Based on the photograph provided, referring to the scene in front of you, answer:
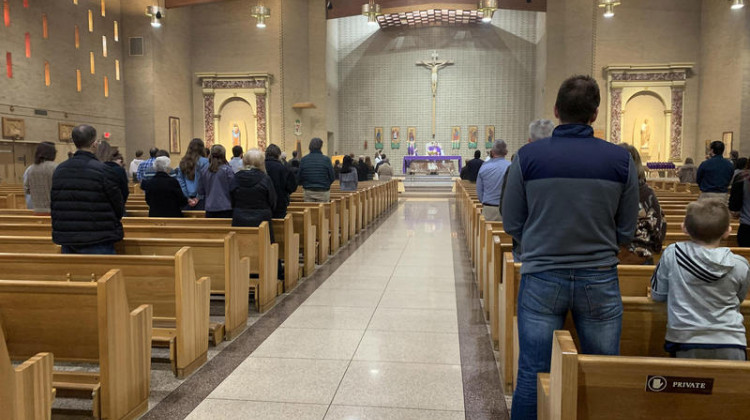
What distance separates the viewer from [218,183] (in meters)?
5.79

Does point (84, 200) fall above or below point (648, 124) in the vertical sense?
below

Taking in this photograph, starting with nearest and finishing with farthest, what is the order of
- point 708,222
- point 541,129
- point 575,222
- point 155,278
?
point 575,222
point 708,222
point 541,129
point 155,278

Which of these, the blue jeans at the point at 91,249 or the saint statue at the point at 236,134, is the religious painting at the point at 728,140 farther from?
the blue jeans at the point at 91,249

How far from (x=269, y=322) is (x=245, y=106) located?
18.3 m

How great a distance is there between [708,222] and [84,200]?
3484 millimetres

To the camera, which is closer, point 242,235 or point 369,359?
point 369,359

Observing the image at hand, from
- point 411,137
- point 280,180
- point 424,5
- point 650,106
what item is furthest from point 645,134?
point 280,180

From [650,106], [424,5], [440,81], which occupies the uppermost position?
[424,5]

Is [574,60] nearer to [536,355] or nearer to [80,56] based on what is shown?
[80,56]

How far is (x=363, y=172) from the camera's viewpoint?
17312 millimetres

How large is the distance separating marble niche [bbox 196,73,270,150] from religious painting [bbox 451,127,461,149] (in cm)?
901

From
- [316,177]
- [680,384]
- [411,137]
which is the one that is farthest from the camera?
[411,137]

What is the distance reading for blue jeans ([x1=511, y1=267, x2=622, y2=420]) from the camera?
2.12 metres

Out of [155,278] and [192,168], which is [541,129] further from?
[192,168]
